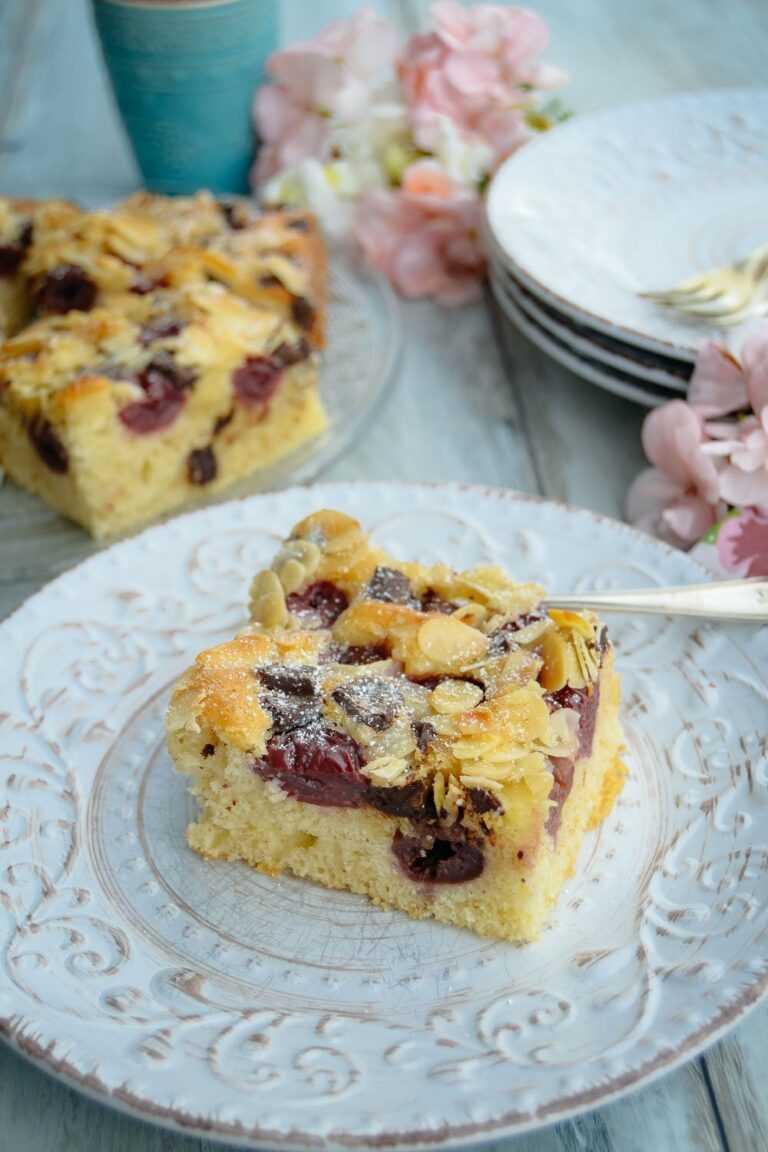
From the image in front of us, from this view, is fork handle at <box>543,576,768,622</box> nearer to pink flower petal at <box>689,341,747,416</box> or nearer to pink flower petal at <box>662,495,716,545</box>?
pink flower petal at <box>662,495,716,545</box>

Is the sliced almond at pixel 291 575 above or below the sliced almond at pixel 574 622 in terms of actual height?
above

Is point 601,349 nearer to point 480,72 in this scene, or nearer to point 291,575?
point 291,575

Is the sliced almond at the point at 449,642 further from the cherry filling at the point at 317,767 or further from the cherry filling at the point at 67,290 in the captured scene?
the cherry filling at the point at 67,290

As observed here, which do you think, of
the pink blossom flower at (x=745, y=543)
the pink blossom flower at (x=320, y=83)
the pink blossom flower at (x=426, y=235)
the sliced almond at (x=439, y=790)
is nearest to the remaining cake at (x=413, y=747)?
the sliced almond at (x=439, y=790)

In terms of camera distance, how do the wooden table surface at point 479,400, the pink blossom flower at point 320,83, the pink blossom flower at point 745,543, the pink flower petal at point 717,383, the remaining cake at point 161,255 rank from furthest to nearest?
the pink blossom flower at point 320,83 → the remaining cake at point 161,255 → the pink flower petal at point 717,383 → the pink blossom flower at point 745,543 → the wooden table surface at point 479,400

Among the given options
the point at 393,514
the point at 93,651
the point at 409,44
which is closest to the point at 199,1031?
the point at 93,651

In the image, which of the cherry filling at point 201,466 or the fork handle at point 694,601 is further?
the cherry filling at point 201,466
